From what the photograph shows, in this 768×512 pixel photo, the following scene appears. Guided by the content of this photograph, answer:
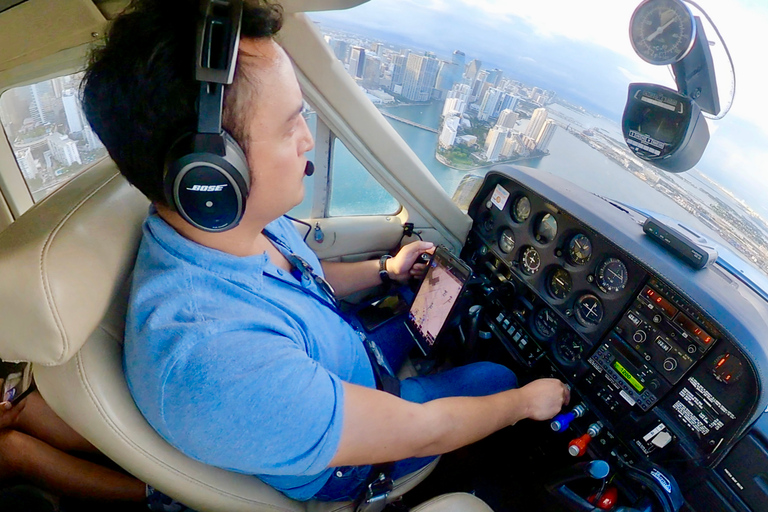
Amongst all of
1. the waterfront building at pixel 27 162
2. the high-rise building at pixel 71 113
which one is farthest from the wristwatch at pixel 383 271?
the waterfront building at pixel 27 162

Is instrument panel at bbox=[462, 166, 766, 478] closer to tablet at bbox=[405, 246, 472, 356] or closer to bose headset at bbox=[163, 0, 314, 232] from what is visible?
tablet at bbox=[405, 246, 472, 356]

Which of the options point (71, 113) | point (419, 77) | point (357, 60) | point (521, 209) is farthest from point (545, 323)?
point (71, 113)

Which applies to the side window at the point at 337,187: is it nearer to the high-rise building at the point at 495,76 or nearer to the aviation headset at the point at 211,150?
the high-rise building at the point at 495,76

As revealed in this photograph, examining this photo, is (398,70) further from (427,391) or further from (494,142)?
(427,391)

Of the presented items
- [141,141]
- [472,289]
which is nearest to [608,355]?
[472,289]

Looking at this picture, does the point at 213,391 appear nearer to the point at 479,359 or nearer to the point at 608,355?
the point at 608,355

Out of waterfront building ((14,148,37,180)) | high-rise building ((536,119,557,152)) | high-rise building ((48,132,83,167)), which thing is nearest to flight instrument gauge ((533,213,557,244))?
high-rise building ((536,119,557,152))
